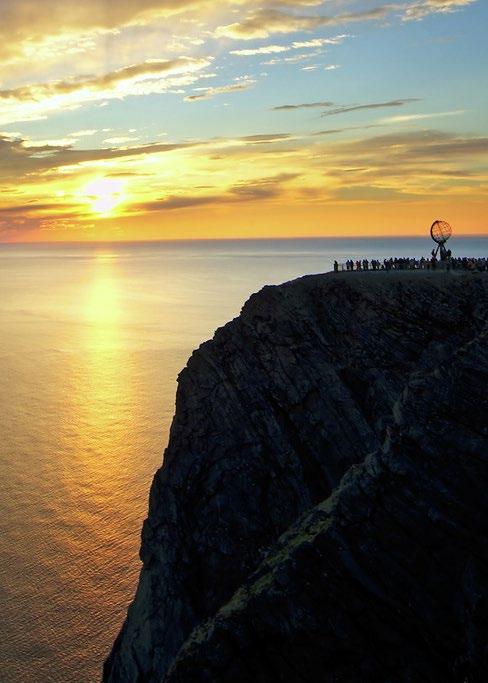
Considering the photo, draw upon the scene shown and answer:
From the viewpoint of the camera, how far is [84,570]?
6506 cm

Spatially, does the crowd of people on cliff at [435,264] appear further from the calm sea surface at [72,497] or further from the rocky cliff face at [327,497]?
the calm sea surface at [72,497]

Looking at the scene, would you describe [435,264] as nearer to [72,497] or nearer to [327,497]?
[327,497]

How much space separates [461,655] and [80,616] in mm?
42768

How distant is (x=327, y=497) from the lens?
3800 centimetres

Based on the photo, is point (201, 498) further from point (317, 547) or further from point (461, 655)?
point (461, 655)

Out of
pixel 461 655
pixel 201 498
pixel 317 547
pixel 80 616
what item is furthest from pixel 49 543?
pixel 461 655

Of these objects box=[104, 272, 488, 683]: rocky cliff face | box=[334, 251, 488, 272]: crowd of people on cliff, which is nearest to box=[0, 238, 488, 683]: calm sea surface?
box=[104, 272, 488, 683]: rocky cliff face

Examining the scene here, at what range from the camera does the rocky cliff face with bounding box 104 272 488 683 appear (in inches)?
1029

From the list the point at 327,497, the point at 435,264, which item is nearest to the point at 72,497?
the point at 327,497

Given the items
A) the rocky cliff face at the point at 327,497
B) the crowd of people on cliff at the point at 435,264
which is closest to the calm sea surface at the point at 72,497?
the rocky cliff face at the point at 327,497

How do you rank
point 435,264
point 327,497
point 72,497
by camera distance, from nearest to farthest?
point 327,497 < point 435,264 < point 72,497

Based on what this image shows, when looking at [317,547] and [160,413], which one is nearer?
[317,547]

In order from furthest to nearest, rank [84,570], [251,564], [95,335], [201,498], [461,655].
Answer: [95,335] → [84,570] → [201,498] → [251,564] → [461,655]

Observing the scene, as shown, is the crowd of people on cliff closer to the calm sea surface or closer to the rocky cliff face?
the rocky cliff face
